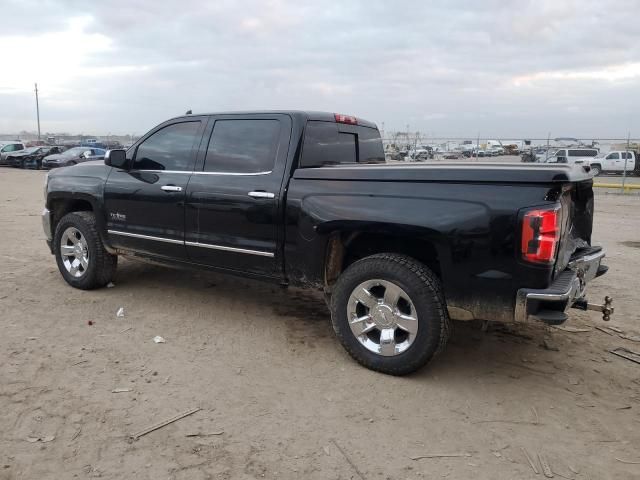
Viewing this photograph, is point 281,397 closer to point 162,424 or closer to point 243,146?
point 162,424

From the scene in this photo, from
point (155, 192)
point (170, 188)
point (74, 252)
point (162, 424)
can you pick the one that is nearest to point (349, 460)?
point (162, 424)

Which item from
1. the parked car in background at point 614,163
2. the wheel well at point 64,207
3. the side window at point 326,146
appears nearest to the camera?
the side window at point 326,146

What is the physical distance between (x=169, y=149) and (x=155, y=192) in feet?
1.42

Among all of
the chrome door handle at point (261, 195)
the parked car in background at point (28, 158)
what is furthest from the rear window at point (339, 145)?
the parked car in background at point (28, 158)

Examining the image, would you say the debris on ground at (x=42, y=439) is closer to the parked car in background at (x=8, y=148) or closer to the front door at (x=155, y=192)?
the front door at (x=155, y=192)

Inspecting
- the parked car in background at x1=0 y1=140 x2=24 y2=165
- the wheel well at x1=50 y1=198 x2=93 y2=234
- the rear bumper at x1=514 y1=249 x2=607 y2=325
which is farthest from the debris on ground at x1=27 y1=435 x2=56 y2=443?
the parked car in background at x1=0 y1=140 x2=24 y2=165

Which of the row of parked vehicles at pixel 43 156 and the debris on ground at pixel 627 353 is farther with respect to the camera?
the row of parked vehicles at pixel 43 156

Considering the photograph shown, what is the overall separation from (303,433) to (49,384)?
1801 mm

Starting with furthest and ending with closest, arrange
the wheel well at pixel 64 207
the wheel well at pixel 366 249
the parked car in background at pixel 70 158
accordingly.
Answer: the parked car in background at pixel 70 158 → the wheel well at pixel 64 207 → the wheel well at pixel 366 249

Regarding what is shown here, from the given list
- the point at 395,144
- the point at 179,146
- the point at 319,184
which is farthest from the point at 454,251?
the point at 395,144

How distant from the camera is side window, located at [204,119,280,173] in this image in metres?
4.43

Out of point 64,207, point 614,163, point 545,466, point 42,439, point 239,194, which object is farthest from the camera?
point 614,163

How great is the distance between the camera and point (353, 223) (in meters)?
3.84

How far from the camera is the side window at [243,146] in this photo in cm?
443
